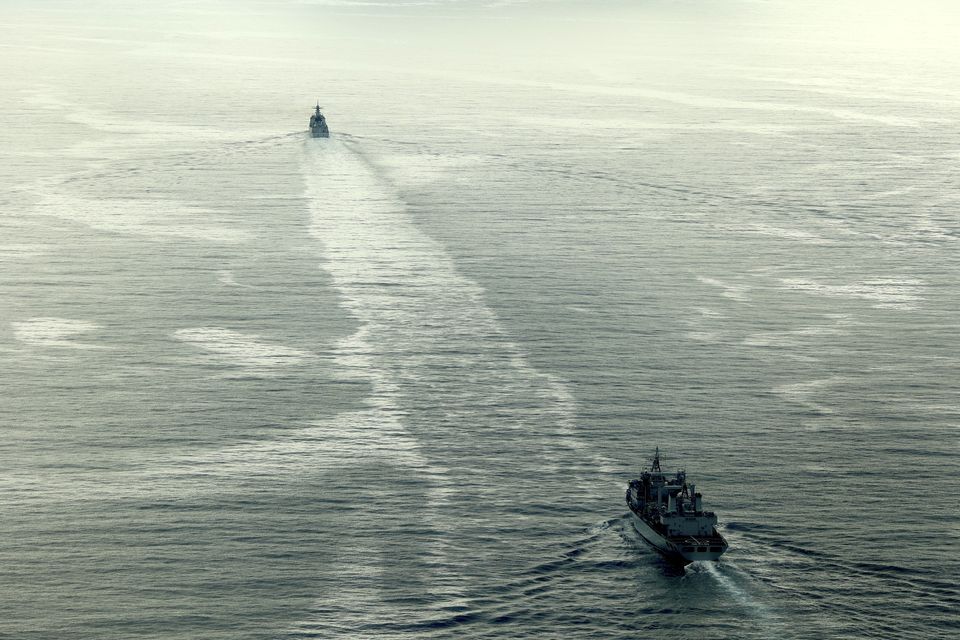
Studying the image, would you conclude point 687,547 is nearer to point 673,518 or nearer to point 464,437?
point 673,518

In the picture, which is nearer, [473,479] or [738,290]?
[473,479]

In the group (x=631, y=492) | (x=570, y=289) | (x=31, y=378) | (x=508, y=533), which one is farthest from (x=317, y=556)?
(x=570, y=289)

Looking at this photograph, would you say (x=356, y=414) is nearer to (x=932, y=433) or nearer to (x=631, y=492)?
(x=631, y=492)

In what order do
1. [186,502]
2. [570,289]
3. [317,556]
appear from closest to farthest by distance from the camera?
→ [317,556] → [186,502] → [570,289]

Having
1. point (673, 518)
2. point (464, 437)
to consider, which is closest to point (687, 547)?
point (673, 518)

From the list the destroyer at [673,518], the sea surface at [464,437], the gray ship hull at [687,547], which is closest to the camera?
the sea surface at [464,437]

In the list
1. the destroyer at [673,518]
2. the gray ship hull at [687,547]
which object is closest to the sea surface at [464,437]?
the gray ship hull at [687,547]

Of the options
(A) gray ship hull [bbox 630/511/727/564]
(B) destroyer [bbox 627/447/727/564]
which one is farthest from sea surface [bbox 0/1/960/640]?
(B) destroyer [bbox 627/447/727/564]

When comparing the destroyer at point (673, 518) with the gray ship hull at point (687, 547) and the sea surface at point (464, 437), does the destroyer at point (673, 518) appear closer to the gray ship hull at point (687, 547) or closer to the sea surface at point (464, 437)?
the gray ship hull at point (687, 547)
